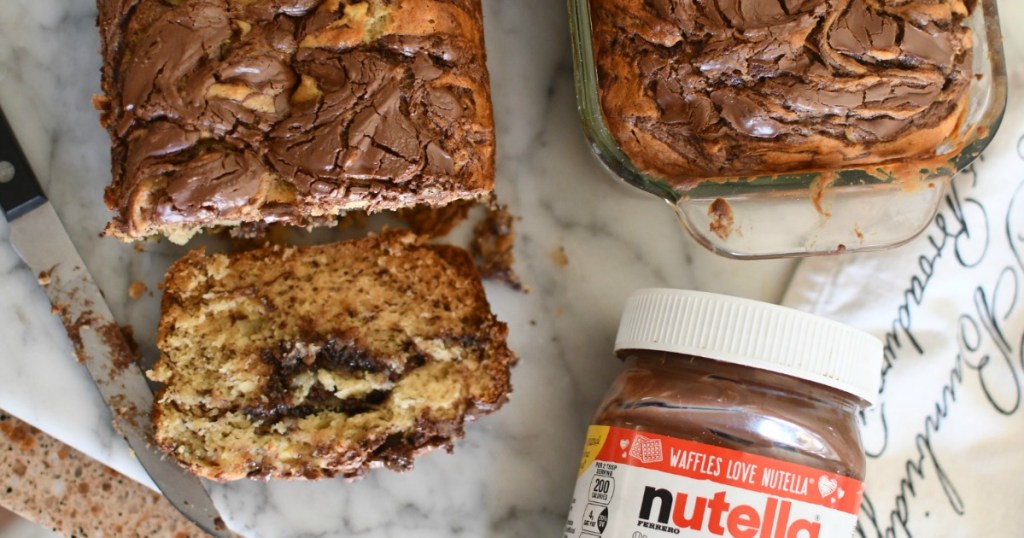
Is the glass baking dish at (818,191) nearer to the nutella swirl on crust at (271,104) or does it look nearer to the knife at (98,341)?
the nutella swirl on crust at (271,104)

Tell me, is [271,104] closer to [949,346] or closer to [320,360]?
[320,360]

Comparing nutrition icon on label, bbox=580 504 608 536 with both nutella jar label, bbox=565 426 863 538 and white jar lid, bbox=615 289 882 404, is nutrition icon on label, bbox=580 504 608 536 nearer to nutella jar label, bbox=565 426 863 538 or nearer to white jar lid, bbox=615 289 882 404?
nutella jar label, bbox=565 426 863 538

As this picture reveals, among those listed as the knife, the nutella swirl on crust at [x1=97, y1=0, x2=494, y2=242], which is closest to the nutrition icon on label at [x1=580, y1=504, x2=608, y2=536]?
the nutella swirl on crust at [x1=97, y1=0, x2=494, y2=242]

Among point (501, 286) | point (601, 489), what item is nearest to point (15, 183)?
point (501, 286)

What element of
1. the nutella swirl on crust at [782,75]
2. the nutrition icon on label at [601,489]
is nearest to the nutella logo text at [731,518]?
the nutrition icon on label at [601,489]

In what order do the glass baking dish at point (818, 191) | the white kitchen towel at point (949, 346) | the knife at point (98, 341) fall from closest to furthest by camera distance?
the glass baking dish at point (818, 191) < the knife at point (98, 341) < the white kitchen towel at point (949, 346)

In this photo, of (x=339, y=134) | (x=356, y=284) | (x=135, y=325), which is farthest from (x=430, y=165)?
(x=135, y=325)

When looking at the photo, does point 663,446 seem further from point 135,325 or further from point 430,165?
point 135,325
